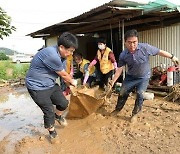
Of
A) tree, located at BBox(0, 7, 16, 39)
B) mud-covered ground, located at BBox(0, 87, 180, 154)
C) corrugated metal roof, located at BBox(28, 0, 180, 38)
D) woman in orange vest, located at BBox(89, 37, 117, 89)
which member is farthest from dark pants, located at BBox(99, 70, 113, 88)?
tree, located at BBox(0, 7, 16, 39)

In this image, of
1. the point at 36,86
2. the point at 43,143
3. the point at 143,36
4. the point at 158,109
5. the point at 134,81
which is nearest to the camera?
the point at 36,86

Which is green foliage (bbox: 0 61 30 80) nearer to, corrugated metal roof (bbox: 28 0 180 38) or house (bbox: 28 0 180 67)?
corrugated metal roof (bbox: 28 0 180 38)

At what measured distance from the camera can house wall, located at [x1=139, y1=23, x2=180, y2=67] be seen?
8.33 meters

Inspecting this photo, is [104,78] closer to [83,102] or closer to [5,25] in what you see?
[83,102]

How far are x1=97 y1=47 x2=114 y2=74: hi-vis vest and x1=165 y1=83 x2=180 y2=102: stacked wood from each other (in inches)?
81.6

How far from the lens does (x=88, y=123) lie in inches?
228

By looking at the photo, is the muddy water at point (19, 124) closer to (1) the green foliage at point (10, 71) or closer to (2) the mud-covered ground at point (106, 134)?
(2) the mud-covered ground at point (106, 134)

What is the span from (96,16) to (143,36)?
76.2 inches

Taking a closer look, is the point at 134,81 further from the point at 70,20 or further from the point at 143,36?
the point at 70,20

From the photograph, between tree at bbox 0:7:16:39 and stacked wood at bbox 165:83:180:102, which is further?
tree at bbox 0:7:16:39

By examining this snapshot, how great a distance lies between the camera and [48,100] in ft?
15.7

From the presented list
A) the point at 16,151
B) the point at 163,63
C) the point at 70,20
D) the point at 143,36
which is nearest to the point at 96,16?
the point at 70,20

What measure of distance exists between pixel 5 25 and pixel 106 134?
10.4 meters

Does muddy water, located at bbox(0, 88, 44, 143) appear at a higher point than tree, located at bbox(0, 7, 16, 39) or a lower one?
lower
